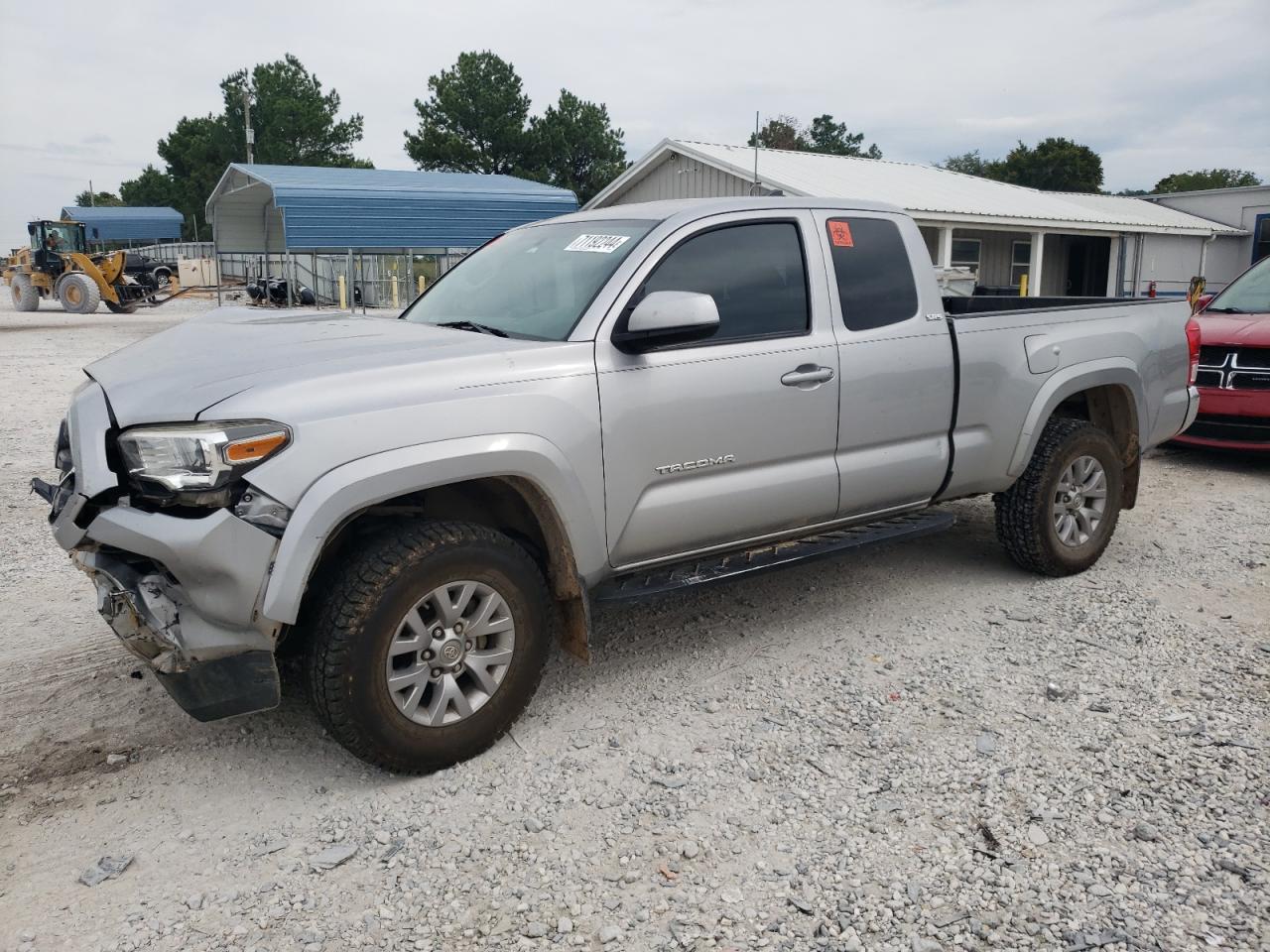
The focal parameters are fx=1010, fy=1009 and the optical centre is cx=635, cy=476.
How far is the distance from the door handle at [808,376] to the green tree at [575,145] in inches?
2258

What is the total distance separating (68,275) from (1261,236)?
114 ft

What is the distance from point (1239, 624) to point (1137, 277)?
26.2 metres

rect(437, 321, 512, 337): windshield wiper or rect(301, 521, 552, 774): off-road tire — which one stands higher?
rect(437, 321, 512, 337): windshield wiper

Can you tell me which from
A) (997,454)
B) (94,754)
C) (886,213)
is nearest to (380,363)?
(94,754)

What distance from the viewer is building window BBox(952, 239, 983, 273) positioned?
81.0 feet

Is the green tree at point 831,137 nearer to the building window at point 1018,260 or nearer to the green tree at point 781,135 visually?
the green tree at point 781,135

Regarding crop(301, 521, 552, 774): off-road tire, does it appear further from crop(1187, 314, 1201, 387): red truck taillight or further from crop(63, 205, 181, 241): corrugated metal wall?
crop(63, 205, 181, 241): corrugated metal wall

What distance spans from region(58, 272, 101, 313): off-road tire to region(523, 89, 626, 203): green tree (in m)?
34.2

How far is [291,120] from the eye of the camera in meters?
70.3

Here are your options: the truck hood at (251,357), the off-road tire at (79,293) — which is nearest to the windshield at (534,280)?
the truck hood at (251,357)

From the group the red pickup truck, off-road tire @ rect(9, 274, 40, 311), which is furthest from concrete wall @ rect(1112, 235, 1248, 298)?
off-road tire @ rect(9, 274, 40, 311)

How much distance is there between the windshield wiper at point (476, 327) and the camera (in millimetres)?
3877

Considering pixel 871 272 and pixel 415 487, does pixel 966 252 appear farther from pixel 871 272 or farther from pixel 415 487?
pixel 415 487

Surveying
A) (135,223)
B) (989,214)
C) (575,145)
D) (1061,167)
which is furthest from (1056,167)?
(135,223)
